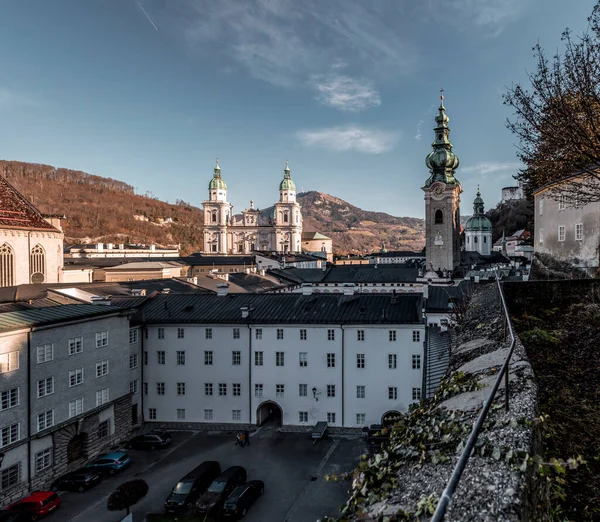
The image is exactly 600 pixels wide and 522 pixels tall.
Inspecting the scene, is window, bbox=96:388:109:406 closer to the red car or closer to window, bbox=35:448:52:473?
window, bbox=35:448:52:473

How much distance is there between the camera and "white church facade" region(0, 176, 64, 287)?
135ft

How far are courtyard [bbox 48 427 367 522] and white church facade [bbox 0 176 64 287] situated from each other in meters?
24.9

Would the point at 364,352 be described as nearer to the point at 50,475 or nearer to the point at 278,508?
the point at 278,508

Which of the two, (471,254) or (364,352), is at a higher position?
(471,254)

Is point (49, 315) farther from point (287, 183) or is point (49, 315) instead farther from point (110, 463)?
point (287, 183)

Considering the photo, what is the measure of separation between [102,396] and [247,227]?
104213 mm

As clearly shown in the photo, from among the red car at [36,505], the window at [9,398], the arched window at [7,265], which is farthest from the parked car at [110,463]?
the arched window at [7,265]

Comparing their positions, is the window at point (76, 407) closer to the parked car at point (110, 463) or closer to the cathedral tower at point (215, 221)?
the parked car at point (110, 463)

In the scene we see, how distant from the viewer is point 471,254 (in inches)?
3620

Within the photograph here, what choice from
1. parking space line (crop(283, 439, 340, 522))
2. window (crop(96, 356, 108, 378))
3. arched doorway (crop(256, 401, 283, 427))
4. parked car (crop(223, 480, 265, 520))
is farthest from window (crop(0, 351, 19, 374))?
arched doorway (crop(256, 401, 283, 427))

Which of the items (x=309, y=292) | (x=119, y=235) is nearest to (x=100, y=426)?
(x=309, y=292)

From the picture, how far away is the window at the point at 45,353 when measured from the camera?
21672 millimetres

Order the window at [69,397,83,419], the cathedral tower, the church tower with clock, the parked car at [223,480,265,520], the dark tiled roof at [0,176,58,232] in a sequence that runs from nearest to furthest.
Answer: the parked car at [223,480,265,520]
the window at [69,397,83,419]
the dark tiled roof at [0,176,58,232]
the church tower with clock
the cathedral tower

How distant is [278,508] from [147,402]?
47.5 feet
